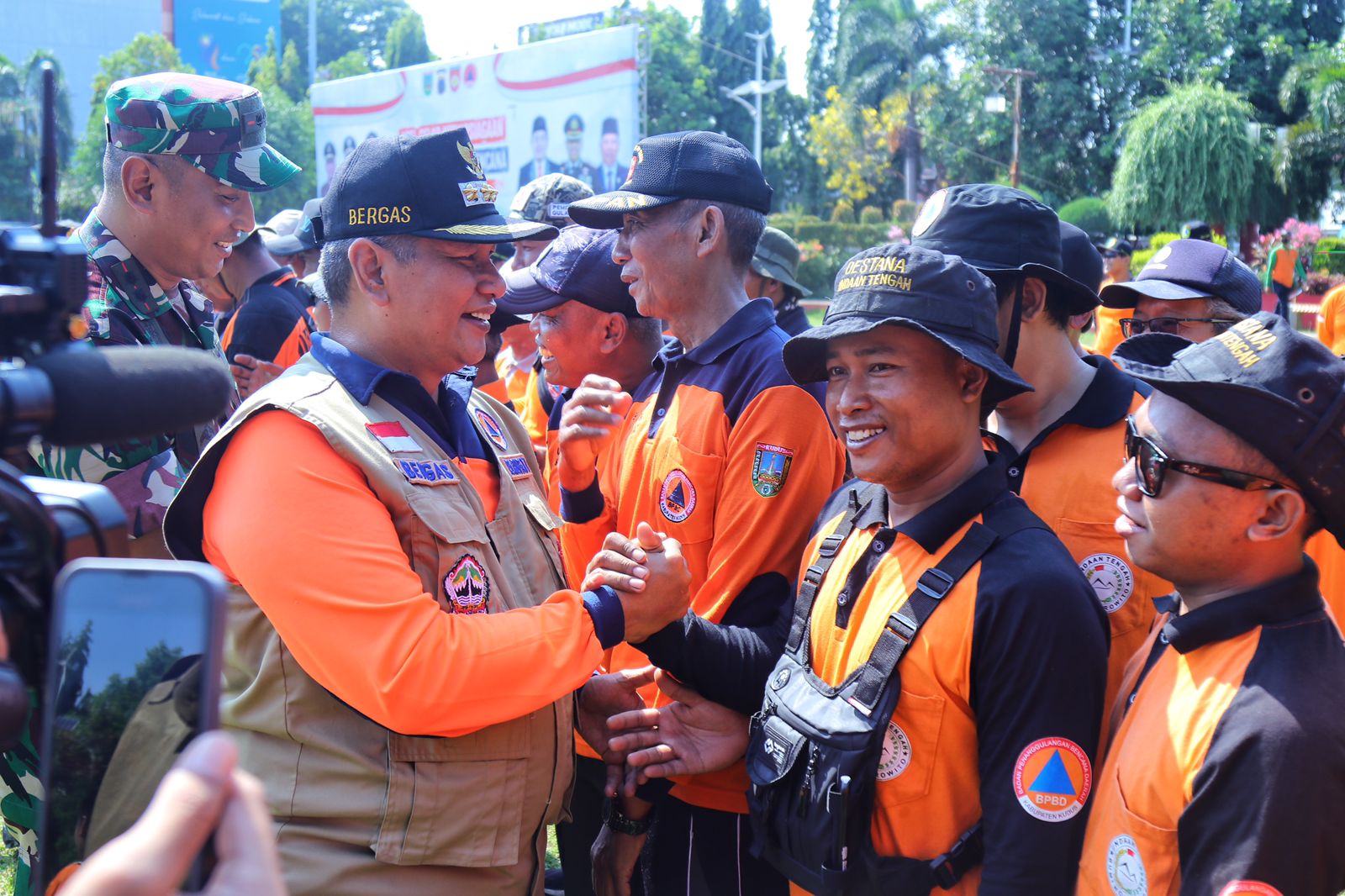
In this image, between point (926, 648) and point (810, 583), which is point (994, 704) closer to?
point (926, 648)

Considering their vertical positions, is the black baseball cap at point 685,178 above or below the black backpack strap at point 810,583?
above

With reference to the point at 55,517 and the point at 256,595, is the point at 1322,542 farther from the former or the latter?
the point at 55,517

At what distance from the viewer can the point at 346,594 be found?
7.09ft

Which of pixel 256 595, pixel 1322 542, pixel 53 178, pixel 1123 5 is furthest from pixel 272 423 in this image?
pixel 1123 5

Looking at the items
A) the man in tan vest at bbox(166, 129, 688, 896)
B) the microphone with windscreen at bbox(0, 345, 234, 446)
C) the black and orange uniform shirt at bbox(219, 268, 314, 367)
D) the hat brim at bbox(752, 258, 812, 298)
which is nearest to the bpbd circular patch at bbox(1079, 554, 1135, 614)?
the man in tan vest at bbox(166, 129, 688, 896)

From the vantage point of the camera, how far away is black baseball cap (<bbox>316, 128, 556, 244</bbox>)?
2.59 meters

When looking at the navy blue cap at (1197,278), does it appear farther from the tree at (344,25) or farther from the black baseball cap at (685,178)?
the tree at (344,25)

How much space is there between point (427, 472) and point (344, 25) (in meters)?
90.3

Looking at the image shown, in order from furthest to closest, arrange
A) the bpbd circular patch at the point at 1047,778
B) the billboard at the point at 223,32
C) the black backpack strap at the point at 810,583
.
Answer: the billboard at the point at 223,32, the black backpack strap at the point at 810,583, the bpbd circular patch at the point at 1047,778

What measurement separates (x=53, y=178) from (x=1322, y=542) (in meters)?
3.53

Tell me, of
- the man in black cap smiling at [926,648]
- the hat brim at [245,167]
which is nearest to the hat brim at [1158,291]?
the man in black cap smiling at [926,648]

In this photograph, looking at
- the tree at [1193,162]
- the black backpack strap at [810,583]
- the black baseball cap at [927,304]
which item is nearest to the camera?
the black baseball cap at [927,304]

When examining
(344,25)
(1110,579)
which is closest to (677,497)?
(1110,579)

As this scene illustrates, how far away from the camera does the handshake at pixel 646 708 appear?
102 inches
